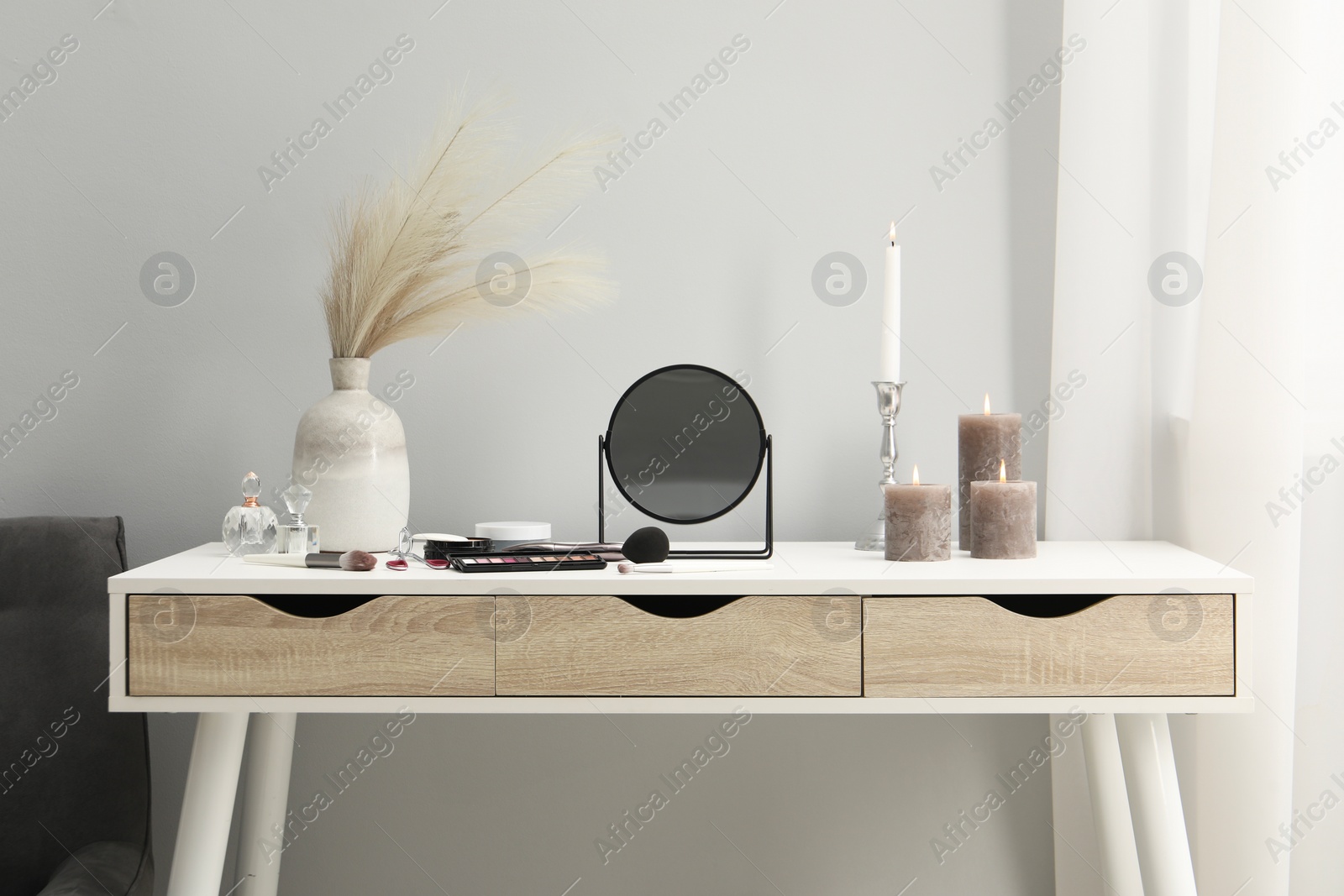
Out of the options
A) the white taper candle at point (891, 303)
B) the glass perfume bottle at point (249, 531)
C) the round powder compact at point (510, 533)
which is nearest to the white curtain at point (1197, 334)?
the white taper candle at point (891, 303)

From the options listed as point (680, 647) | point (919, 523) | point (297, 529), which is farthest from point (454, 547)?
point (919, 523)

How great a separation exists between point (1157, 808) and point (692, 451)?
61 cm

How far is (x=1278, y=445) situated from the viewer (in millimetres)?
1003

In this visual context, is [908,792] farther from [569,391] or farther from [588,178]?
[588,178]

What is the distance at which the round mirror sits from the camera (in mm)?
1090

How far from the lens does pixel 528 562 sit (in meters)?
0.93

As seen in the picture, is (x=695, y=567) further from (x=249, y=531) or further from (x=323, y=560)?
(x=249, y=531)

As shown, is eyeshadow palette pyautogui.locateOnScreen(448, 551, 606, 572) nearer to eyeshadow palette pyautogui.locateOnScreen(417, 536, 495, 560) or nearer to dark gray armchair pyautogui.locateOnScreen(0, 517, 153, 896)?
eyeshadow palette pyautogui.locateOnScreen(417, 536, 495, 560)

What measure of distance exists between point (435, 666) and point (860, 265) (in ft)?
2.56

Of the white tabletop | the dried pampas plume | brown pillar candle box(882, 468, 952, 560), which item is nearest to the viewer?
the white tabletop

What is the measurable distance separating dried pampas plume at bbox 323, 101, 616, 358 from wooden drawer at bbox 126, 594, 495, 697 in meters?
0.36

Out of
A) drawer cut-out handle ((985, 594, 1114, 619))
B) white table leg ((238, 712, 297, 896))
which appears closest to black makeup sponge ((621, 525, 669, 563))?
drawer cut-out handle ((985, 594, 1114, 619))

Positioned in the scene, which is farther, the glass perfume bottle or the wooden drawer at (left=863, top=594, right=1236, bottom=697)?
the glass perfume bottle

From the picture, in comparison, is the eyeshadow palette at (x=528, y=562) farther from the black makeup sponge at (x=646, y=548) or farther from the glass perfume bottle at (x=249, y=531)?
the glass perfume bottle at (x=249, y=531)
